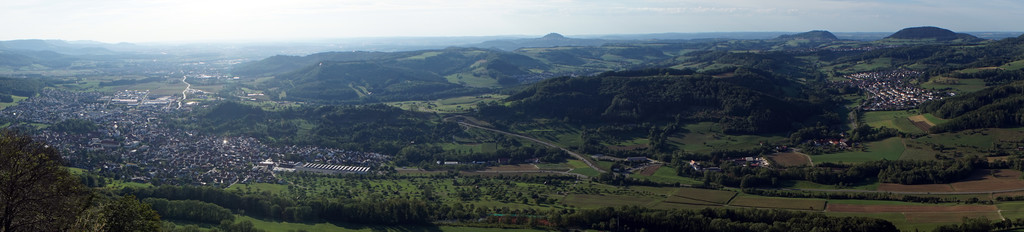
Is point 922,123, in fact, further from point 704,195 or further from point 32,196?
point 32,196

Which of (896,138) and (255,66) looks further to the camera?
(255,66)

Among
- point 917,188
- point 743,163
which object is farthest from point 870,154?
point 743,163

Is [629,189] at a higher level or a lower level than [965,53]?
lower

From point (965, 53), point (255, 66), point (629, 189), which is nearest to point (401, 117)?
point (629, 189)

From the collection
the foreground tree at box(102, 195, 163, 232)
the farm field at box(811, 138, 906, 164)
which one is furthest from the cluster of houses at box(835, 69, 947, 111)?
the foreground tree at box(102, 195, 163, 232)

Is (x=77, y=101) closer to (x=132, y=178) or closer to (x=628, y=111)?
(x=132, y=178)
